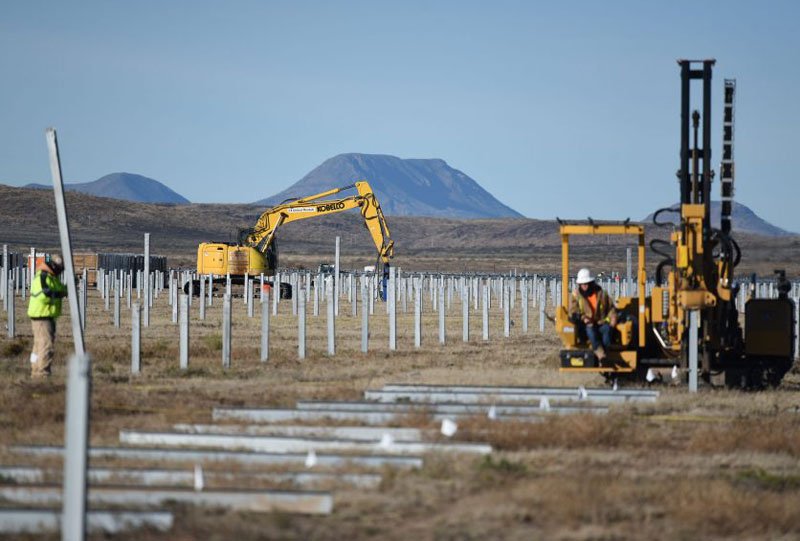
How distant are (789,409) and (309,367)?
764cm

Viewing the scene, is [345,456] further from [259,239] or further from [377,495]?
[259,239]

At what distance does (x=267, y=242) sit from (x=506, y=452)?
1601 inches

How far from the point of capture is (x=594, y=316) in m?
17.6

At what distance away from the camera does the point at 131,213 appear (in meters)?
149

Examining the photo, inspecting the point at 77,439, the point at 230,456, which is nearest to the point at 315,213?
the point at 230,456

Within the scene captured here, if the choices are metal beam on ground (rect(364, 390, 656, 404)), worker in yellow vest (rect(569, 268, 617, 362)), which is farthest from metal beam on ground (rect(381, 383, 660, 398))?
worker in yellow vest (rect(569, 268, 617, 362))

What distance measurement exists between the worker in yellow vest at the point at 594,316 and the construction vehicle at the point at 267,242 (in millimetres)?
31588

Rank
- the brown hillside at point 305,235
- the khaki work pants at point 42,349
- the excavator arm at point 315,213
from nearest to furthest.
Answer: the khaki work pants at point 42,349
the excavator arm at point 315,213
the brown hillside at point 305,235

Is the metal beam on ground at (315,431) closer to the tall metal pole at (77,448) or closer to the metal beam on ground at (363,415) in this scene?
the metal beam on ground at (363,415)

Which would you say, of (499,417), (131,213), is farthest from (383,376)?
(131,213)

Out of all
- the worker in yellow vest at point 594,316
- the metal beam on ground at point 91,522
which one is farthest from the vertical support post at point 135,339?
the metal beam on ground at point 91,522

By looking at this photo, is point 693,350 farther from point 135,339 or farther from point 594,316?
point 135,339

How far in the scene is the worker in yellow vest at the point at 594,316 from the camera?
17.5 metres

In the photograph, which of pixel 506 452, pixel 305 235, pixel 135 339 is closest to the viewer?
pixel 506 452
